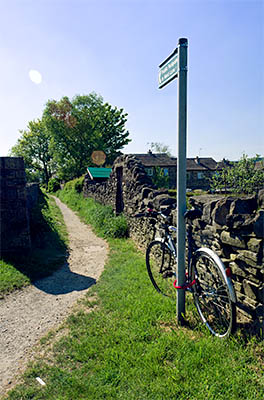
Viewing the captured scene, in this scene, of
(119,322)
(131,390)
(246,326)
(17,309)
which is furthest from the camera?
(17,309)

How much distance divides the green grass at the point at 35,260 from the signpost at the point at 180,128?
10.8 ft

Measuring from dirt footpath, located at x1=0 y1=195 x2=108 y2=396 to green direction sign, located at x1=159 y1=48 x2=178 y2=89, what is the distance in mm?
3521

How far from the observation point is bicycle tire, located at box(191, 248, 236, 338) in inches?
97.7

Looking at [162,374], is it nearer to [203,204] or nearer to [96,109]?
[203,204]

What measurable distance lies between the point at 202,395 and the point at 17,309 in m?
3.09

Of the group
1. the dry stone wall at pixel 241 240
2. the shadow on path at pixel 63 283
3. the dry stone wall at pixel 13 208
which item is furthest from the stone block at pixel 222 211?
the dry stone wall at pixel 13 208

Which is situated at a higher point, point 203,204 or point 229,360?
point 203,204

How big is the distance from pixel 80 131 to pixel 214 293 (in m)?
33.5

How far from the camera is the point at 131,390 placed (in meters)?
2.10

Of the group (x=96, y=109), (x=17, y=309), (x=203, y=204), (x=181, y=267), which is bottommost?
(x=17, y=309)

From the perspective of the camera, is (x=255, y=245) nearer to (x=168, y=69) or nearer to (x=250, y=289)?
(x=250, y=289)

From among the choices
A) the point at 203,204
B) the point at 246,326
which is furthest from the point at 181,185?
the point at 246,326

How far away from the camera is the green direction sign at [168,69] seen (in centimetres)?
279

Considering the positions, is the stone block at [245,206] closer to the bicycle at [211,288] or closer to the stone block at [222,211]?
the stone block at [222,211]
